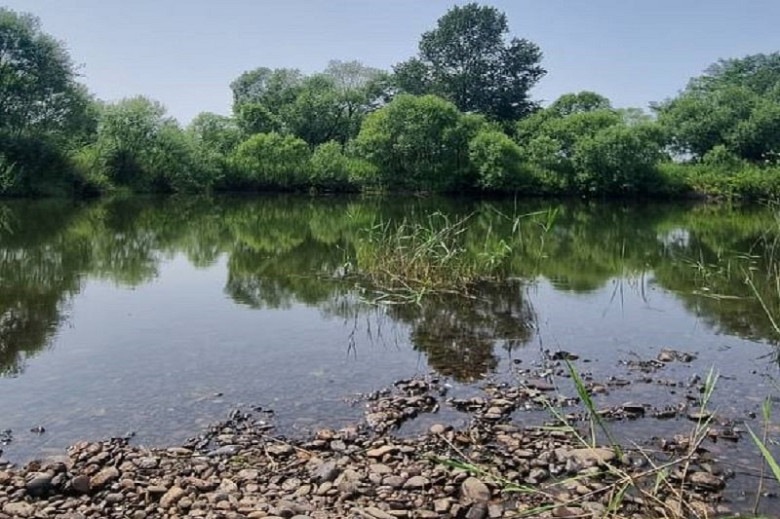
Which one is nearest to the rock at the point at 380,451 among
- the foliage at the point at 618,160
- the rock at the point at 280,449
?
the rock at the point at 280,449

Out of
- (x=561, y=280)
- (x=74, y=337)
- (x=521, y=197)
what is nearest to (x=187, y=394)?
(x=74, y=337)

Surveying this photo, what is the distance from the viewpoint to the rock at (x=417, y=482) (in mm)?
5512

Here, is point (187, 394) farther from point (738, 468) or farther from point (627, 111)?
point (627, 111)

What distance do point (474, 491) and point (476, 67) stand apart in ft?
218

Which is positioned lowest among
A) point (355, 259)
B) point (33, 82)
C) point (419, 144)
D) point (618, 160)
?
point (355, 259)

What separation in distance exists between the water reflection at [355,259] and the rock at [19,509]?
13.0ft

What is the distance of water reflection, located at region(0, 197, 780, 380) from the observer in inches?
438

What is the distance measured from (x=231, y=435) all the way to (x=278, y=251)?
45.0 ft

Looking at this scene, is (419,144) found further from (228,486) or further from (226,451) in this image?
(228,486)

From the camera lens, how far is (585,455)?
5949 mm

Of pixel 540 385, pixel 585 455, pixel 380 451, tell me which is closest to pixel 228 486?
pixel 380 451

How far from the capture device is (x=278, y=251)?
20.1m

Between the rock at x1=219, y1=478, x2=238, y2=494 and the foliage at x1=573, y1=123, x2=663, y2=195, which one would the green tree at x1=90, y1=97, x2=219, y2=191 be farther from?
the rock at x1=219, y1=478, x2=238, y2=494

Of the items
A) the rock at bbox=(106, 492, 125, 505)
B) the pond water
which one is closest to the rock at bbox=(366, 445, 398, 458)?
the pond water
